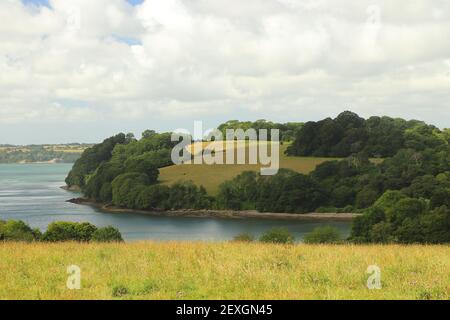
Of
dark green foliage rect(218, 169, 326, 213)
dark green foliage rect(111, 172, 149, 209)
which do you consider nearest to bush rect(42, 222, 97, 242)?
dark green foliage rect(218, 169, 326, 213)

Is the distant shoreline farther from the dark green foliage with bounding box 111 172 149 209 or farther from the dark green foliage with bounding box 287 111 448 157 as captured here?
the dark green foliage with bounding box 287 111 448 157

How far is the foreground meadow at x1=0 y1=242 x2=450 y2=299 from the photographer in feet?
31.8

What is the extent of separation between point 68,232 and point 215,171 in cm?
11531

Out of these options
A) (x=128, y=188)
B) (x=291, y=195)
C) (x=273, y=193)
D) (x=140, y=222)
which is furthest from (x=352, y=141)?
(x=140, y=222)

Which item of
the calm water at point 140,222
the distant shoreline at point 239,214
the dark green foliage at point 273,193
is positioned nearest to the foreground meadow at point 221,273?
the calm water at point 140,222

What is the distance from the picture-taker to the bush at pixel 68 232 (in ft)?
161

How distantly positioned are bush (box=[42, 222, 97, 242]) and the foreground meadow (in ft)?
114

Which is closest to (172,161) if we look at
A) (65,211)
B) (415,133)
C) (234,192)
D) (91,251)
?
(234,192)

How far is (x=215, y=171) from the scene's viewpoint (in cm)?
16600

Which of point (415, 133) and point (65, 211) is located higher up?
point (415, 133)
